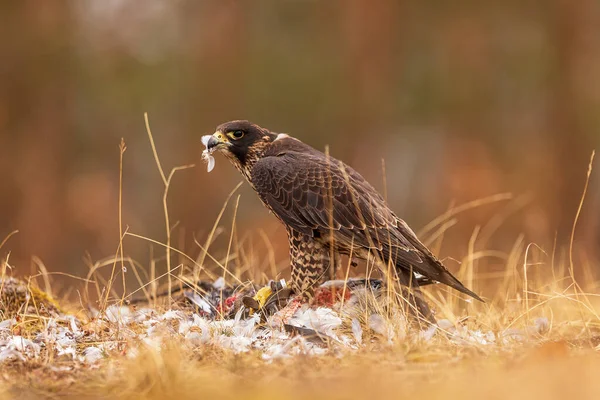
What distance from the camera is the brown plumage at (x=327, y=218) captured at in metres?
4.13

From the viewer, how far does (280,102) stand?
16.9 m

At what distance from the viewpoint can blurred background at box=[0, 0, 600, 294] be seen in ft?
47.0

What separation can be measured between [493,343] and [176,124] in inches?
543

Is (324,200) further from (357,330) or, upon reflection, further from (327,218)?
(357,330)

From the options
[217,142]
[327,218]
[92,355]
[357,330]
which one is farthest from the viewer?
[217,142]

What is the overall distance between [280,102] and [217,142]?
12327mm

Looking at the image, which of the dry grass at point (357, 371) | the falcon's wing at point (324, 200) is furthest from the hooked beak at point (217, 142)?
the dry grass at point (357, 371)

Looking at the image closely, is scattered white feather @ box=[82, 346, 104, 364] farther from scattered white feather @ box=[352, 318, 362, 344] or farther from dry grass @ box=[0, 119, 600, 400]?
scattered white feather @ box=[352, 318, 362, 344]

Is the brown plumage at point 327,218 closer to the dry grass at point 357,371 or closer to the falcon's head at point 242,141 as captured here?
the falcon's head at point 242,141

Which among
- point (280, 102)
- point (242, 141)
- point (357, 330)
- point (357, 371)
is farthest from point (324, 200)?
point (280, 102)

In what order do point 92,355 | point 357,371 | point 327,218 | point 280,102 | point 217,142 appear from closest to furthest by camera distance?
point 357,371, point 92,355, point 327,218, point 217,142, point 280,102

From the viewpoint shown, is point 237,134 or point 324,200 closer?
point 324,200

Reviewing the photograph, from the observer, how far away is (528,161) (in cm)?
1536

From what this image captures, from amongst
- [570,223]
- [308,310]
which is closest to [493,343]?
[308,310]
